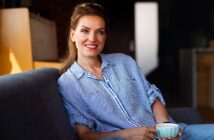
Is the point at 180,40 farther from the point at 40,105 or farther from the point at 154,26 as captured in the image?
the point at 40,105

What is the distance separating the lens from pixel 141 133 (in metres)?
1.46

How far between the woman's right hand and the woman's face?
434mm

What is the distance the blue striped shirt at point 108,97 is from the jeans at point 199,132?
19 cm

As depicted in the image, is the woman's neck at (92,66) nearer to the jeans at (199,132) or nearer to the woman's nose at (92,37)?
the woman's nose at (92,37)

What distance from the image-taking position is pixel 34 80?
4.49 feet

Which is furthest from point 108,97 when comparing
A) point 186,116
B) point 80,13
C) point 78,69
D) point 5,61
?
point 5,61

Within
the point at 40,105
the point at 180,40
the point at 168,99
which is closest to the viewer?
the point at 40,105

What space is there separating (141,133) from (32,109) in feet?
1.65

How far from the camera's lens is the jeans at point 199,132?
1498mm

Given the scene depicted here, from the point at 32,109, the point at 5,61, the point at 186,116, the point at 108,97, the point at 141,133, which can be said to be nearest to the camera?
the point at 32,109

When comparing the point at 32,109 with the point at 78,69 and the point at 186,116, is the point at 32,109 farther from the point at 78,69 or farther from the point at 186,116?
the point at 186,116

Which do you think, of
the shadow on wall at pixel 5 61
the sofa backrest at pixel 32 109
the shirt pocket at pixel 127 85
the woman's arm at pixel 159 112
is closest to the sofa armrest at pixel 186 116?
the woman's arm at pixel 159 112

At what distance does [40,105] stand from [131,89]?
0.58 metres

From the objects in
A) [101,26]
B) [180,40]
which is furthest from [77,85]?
[180,40]
